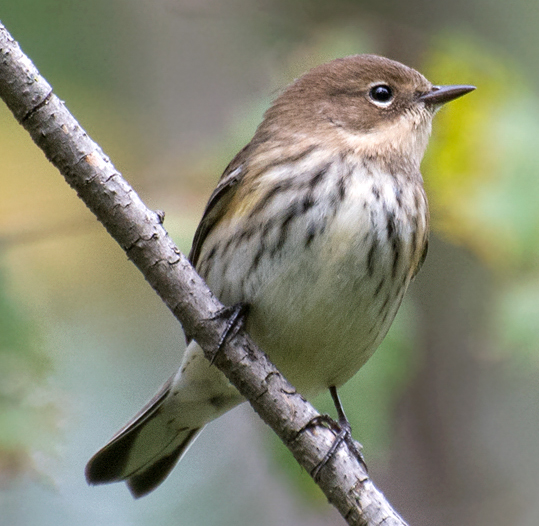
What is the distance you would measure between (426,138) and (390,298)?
1.00m

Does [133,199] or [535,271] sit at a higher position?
[535,271]

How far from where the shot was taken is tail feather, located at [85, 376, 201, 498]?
4.70m

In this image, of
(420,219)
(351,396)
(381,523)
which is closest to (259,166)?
(420,219)

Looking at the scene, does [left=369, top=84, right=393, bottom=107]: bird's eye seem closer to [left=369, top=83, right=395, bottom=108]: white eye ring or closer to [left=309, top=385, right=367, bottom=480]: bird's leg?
[left=369, top=83, right=395, bottom=108]: white eye ring

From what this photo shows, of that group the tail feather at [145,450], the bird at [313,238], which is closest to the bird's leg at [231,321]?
the bird at [313,238]

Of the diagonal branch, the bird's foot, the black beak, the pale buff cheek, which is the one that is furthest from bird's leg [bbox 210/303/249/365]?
the black beak

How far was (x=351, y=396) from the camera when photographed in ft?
14.8

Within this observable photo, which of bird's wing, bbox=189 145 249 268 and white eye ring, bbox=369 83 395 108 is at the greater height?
white eye ring, bbox=369 83 395 108

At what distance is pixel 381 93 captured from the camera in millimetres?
4719

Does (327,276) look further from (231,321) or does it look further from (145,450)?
(145,450)

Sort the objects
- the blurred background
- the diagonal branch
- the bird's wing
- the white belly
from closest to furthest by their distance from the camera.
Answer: the diagonal branch < the white belly < the bird's wing < the blurred background

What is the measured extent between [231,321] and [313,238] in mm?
554

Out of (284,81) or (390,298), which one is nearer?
(390,298)

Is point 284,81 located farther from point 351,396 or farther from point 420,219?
point 351,396
